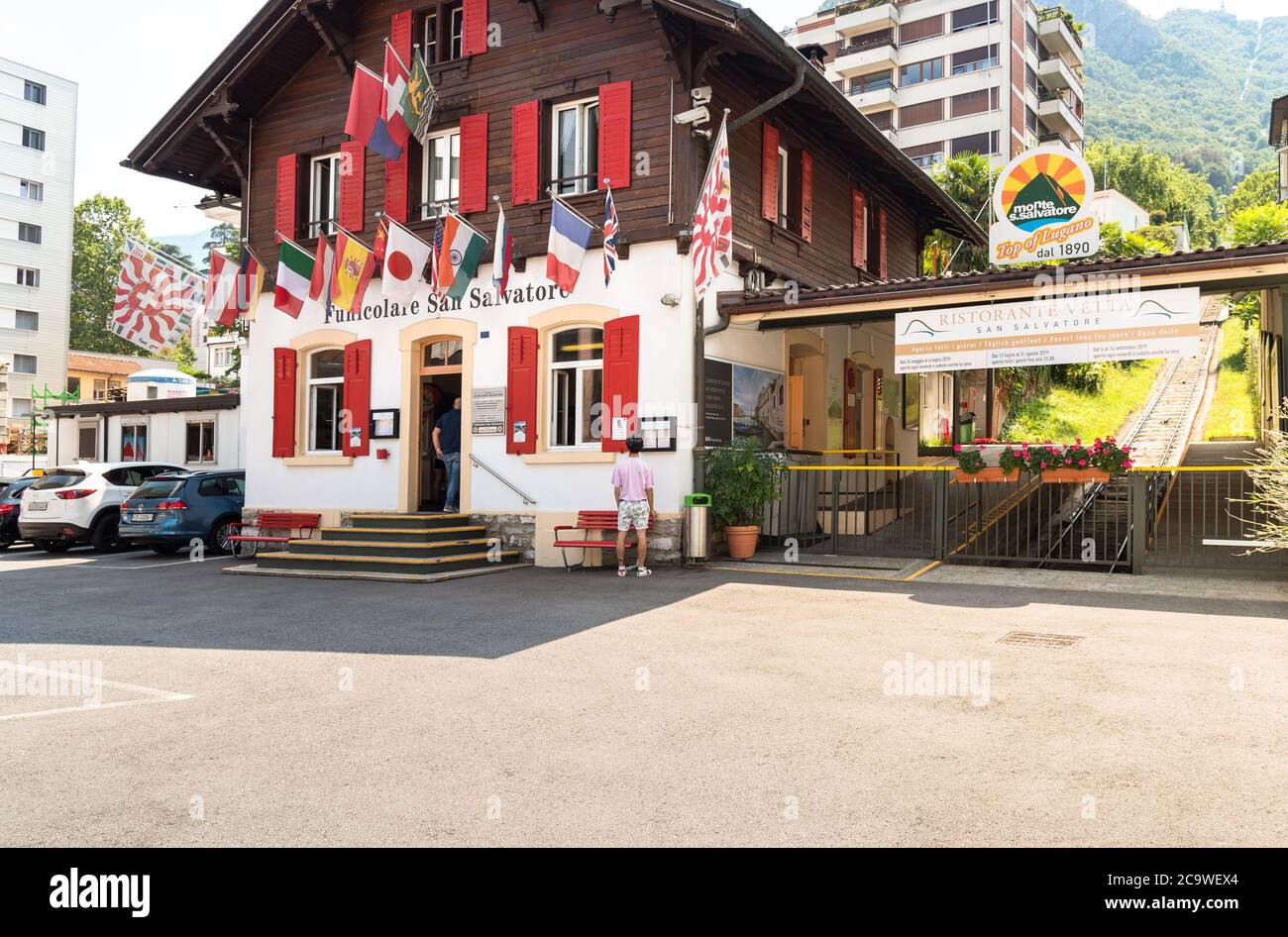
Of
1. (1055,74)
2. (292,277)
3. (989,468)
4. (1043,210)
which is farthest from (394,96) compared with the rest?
(1055,74)

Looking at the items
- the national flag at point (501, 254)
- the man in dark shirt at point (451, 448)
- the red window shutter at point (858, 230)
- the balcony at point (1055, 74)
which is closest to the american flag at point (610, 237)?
the national flag at point (501, 254)

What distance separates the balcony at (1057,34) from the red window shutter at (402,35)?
51642 mm

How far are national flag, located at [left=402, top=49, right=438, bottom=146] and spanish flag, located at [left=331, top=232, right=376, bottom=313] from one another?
6.06 feet

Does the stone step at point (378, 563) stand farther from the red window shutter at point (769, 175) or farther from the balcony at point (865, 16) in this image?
the balcony at point (865, 16)

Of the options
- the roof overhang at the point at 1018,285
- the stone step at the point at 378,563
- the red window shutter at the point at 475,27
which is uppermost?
the red window shutter at the point at 475,27

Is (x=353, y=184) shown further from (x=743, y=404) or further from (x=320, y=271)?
(x=743, y=404)

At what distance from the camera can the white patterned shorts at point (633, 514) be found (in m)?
12.1

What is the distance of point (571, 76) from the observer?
14094 mm

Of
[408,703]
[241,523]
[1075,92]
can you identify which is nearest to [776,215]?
[241,523]

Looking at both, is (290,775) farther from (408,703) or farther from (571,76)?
(571,76)

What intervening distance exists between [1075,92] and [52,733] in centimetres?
6825

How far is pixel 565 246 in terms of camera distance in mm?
12562

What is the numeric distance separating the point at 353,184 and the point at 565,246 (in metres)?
5.54

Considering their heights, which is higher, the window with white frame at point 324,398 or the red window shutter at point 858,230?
the red window shutter at point 858,230
